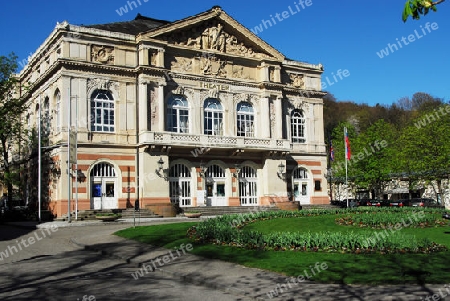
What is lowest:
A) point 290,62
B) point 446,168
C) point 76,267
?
point 76,267

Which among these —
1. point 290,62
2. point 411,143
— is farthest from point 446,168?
Answer: point 290,62

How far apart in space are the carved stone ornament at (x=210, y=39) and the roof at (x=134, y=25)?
3.72 metres

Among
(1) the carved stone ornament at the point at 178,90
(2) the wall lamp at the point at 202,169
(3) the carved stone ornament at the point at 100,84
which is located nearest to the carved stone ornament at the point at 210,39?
(1) the carved stone ornament at the point at 178,90

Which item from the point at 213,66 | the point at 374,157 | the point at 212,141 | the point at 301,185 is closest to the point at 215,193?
the point at 212,141

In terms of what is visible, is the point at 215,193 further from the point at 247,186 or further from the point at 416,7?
the point at 416,7

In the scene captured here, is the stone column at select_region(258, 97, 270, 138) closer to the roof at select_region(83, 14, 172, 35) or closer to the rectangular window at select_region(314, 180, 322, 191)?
the rectangular window at select_region(314, 180, 322, 191)

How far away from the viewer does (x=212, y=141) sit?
140 feet

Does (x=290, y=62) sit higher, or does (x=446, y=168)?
(x=290, y=62)

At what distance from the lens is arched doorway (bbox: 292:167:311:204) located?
4977cm

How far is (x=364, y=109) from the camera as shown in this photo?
328ft

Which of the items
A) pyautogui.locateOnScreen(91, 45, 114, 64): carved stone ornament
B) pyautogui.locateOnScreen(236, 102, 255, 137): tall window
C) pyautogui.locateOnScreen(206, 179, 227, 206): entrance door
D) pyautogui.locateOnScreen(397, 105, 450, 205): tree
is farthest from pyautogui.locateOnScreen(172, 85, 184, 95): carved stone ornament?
pyautogui.locateOnScreen(397, 105, 450, 205): tree

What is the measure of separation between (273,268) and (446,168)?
153 feet

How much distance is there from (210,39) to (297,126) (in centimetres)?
1343

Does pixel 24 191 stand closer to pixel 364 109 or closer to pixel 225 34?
pixel 225 34
